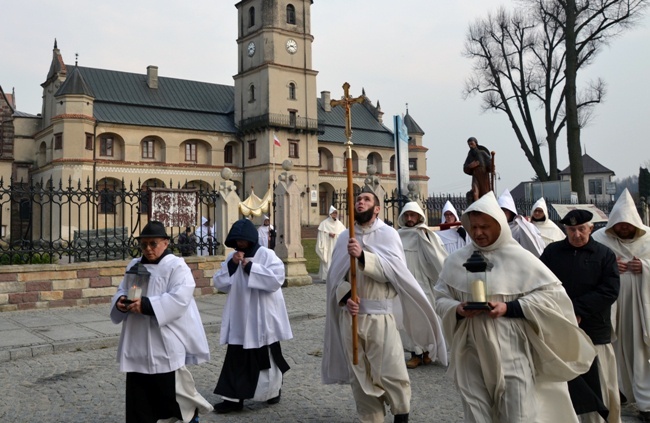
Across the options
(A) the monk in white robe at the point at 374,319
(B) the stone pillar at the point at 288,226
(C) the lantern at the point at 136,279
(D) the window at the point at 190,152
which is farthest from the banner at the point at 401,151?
(D) the window at the point at 190,152

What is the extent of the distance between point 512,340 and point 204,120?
53762mm

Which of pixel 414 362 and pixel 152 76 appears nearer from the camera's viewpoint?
pixel 414 362

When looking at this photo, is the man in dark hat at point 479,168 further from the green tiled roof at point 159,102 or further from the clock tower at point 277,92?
the green tiled roof at point 159,102

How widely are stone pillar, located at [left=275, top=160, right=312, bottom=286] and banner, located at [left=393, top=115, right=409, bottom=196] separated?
9.34 ft

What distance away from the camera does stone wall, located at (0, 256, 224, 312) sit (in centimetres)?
1176

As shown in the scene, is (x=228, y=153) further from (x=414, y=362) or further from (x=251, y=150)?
(x=414, y=362)

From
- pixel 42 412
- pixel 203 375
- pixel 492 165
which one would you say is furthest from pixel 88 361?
pixel 492 165

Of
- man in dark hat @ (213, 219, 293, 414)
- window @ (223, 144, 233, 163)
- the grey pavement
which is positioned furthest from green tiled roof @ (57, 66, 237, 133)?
man in dark hat @ (213, 219, 293, 414)

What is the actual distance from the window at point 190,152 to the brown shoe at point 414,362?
48.4m

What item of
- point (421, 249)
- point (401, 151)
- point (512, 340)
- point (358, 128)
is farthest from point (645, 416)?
point (358, 128)

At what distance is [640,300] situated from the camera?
18.7 ft

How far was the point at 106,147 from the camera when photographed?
4972 cm

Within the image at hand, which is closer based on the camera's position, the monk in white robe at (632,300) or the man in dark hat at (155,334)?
the man in dark hat at (155,334)

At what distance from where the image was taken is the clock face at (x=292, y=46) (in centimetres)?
5284
